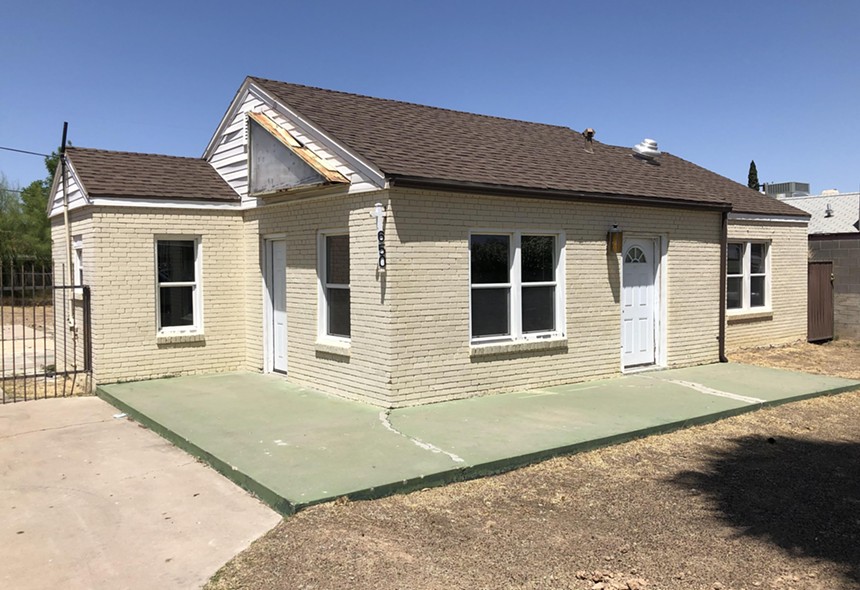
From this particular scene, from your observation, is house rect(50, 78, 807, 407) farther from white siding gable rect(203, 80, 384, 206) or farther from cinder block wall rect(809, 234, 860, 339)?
cinder block wall rect(809, 234, 860, 339)

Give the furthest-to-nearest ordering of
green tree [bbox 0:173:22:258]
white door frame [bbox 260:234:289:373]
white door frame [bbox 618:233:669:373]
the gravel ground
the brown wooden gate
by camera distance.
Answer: green tree [bbox 0:173:22:258] → the brown wooden gate → white door frame [bbox 618:233:669:373] → white door frame [bbox 260:234:289:373] → the gravel ground

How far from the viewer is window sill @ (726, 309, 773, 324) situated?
1412cm

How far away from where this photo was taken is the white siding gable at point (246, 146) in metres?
9.06

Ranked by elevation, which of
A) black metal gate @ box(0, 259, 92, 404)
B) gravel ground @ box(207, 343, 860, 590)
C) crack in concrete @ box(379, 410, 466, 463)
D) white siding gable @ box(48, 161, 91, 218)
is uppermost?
white siding gable @ box(48, 161, 91, 218)

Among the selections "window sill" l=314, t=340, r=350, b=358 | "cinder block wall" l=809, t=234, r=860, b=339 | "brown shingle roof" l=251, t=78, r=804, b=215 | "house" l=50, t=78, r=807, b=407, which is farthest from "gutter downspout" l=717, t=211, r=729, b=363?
"window sill" l=314, t=340, r=350, b=358

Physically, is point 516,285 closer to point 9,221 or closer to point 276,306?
point 276,306

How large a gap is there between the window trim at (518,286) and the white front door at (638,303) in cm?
146

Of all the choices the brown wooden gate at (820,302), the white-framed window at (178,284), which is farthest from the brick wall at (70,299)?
the brown wooden gate at (820,302)

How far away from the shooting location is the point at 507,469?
662cm

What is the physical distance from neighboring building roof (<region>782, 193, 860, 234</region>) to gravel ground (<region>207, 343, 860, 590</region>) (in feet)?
62.2

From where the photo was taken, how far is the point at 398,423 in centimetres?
802

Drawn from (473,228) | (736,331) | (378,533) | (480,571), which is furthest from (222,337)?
(736,331)

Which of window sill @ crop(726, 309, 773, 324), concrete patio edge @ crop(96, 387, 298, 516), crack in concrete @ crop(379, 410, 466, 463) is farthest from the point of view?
window sill @ crop(726, 309, 773, 324)

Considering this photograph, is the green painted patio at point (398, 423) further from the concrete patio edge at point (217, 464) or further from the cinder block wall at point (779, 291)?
the cinder block wall at point (779, 291)
